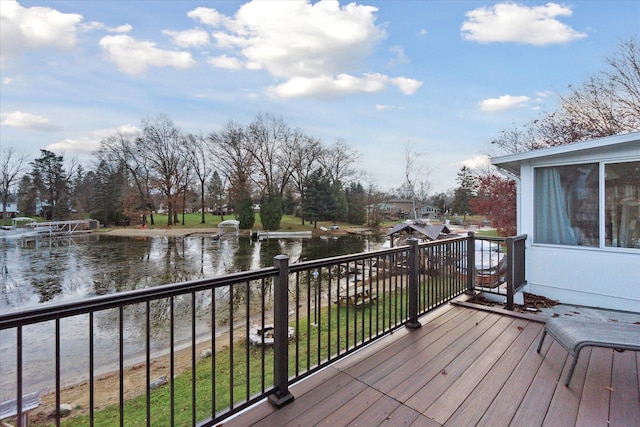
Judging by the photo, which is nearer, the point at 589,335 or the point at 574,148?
the point at 589,335

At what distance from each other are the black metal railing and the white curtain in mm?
563

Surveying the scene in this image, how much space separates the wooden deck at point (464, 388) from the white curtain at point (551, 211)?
8.48 ft

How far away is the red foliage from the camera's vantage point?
34.3 ft

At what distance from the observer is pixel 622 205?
4.27 meters

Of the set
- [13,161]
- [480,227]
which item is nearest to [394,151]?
[480,227]

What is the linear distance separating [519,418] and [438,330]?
52.4 inches

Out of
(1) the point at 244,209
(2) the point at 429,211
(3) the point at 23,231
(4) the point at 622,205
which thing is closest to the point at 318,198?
(1) the point at 244,209

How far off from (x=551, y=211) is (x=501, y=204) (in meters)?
6.50

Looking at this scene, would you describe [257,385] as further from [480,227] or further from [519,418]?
[480,227]

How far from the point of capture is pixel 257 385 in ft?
12.8

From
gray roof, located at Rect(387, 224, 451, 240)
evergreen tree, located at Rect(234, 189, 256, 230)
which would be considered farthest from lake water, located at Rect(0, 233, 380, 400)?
evergreen tree, located at Rect(234, 189, 256, 230)

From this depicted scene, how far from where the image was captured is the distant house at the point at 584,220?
416 centimetres

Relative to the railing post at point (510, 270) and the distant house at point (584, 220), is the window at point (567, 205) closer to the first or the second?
the distant house at point (584, 220)

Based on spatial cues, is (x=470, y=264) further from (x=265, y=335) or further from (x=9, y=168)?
(x=9, y=168)
